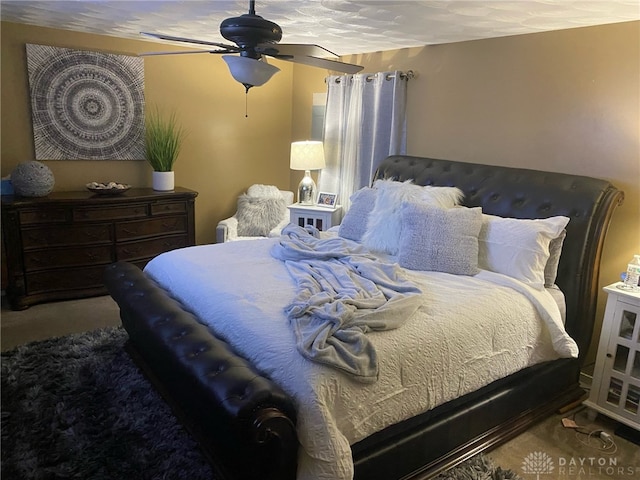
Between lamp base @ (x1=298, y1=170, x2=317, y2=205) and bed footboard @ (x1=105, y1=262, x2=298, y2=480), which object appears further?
lamp base @ (x1=298, y1=170, x2=317, y2=205)

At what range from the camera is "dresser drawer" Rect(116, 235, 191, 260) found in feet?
13.9

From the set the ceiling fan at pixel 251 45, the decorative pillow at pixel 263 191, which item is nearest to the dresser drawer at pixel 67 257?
the decorative pillow at pixel 263 191

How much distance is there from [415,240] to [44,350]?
8.16 feet

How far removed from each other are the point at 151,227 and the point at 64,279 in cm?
82

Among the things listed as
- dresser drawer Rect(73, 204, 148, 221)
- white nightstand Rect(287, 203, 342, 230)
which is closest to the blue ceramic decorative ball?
dresser drawer Rect(73, 204, 148, 221)

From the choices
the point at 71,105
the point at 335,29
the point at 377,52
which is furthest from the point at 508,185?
the point at 71,105

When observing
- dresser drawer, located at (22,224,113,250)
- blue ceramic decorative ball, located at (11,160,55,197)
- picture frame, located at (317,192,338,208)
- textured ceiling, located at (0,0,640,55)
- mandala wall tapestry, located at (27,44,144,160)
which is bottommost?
dresser drawer, located at (22,224,113,250)

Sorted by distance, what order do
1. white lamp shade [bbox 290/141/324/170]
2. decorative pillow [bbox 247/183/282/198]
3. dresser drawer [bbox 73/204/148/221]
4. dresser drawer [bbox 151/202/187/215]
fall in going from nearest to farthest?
dresser drawer [bbox 73/204/148/221] → dresser drawer [bbox 151/202/187/215] → white lamp shade [bbox 290/141/324/170] → decorative pillow [bbox 247/183/282/198]

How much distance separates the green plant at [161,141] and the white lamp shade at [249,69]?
8.51ft

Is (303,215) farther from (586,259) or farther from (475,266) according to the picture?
(586,259)

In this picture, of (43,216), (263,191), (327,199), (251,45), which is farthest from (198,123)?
(251,45)

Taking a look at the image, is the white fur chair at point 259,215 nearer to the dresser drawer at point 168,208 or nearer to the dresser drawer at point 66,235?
the dresser drawer at point 168,208

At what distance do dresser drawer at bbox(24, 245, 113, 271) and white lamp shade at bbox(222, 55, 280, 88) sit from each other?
262 centimetres

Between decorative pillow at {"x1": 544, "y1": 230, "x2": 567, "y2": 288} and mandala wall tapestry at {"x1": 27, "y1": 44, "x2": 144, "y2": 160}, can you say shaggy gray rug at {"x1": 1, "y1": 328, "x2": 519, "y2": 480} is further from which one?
mandala wall tapestry at {"x1": 27, "y1": 44, "x2": 144, "y2": 160}
